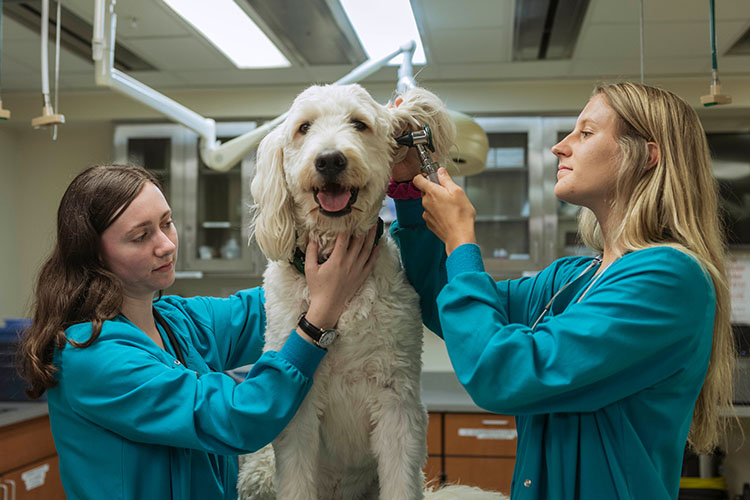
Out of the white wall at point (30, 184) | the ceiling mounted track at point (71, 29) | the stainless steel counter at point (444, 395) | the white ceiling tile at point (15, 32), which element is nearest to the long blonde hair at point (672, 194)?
the stainless steel counter at point (444, 395)

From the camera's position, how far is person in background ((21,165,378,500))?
3.74ft

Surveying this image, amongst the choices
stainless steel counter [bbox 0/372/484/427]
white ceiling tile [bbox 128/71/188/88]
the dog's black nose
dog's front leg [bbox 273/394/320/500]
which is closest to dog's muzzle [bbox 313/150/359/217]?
the dog's black nose

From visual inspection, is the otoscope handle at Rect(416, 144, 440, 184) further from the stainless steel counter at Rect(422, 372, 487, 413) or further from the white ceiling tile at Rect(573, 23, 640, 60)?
the white ceiling tile at Rect(573, 23, 640, 60)

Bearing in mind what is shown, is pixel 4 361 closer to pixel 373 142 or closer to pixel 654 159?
pixel 373 142

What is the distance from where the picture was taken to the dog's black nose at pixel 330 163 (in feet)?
3.73

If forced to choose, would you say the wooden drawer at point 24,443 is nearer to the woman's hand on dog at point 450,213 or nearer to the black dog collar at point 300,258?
the black dog collar at point 300,258

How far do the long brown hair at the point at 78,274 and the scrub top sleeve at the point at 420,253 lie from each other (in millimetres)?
554

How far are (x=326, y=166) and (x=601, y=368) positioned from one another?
575 millimetres

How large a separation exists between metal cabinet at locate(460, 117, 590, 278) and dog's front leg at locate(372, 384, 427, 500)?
3167mm

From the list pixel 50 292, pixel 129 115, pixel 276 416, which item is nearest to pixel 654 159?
pixel 276 416

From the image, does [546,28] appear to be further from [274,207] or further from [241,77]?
[274,207]

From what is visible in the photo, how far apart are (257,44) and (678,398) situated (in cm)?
314

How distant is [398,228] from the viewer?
55.2 inches

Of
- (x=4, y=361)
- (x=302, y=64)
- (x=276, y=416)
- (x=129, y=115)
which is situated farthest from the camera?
(x=129, y=115)
